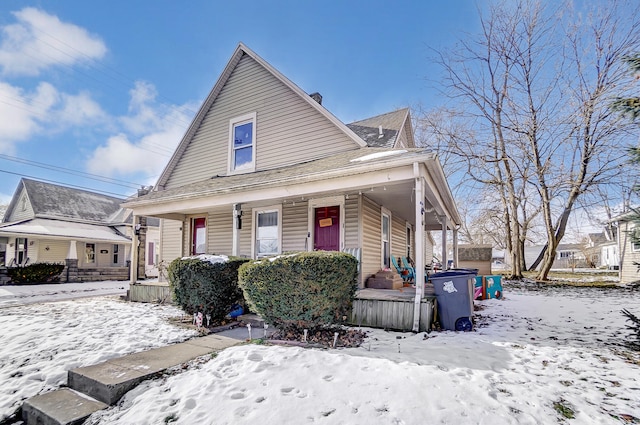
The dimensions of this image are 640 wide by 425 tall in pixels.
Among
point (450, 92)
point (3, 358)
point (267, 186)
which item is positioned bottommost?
point (3, 358)

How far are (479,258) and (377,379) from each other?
11.8 metres

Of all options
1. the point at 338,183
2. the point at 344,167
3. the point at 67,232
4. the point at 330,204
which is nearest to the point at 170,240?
the point at 330,204

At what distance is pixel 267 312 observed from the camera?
449 centimetres

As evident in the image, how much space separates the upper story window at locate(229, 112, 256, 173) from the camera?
9984 millimetres

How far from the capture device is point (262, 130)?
9.84 m

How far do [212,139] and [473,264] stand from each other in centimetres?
1123

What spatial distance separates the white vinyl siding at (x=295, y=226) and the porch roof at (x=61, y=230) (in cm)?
1554

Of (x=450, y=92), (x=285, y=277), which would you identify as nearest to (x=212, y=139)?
(x=285, y=277)

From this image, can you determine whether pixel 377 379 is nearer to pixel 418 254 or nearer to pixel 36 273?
pixel 418 254

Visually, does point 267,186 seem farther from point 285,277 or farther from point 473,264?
point 473,264

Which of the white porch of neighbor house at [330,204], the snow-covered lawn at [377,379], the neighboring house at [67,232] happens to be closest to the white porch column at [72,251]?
the neighboring house at [67,232]

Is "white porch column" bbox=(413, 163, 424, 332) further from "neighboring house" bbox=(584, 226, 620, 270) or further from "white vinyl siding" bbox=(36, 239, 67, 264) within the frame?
"neighboring house" bbox=(584, 226, 620, 270)

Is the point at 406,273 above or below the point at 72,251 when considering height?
below

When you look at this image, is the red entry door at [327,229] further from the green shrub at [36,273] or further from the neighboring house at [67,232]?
the neighboring house at [67,232]
